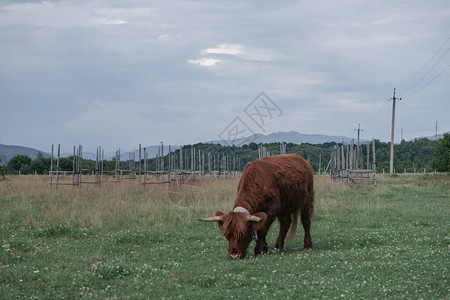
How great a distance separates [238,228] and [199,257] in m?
1.26

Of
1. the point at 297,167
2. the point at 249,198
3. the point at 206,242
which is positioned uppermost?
the point at 297,167

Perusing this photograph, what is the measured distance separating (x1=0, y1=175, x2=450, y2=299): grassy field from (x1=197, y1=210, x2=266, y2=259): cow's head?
0.30 metres

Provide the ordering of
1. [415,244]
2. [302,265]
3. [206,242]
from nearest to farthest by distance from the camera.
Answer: [302,265], [415,244], [206,242]

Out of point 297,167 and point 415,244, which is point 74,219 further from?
point 415,244

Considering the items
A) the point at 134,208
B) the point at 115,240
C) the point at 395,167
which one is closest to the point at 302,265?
the point at 115,240

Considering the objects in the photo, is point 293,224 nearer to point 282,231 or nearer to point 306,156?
point 282,231

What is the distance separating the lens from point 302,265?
24.8ft

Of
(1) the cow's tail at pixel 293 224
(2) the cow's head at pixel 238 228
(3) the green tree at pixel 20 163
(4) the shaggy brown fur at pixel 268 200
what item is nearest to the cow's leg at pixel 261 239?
(4) the shaggy brown fur at pixel 268 200

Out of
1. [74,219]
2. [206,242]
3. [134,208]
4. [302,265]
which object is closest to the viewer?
[302,265]

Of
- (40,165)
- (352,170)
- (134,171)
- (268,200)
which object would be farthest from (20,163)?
(268,200)

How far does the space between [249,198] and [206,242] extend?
216 cm

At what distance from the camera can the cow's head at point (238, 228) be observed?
26.0ft

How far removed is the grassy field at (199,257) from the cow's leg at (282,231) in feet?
0.65

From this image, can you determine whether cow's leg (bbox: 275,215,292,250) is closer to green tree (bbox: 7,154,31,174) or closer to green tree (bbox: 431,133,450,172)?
green tree (bbox: 431,133,450,172)
